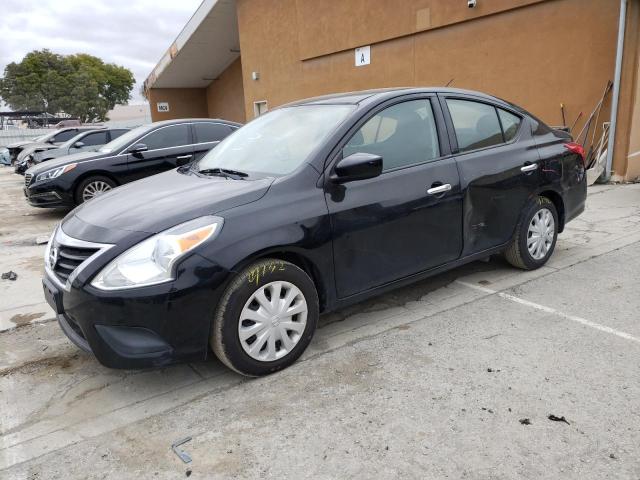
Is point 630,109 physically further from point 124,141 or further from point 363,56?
point 124,141

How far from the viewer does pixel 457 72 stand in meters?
11.1

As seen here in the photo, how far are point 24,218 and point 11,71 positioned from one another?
186ft

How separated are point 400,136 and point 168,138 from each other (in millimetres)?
5886

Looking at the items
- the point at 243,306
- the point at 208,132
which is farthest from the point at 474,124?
the point at 208,132

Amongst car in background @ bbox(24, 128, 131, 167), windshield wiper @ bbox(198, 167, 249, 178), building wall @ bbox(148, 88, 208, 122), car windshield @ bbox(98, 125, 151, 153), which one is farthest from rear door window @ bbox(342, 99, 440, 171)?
building wall @ bbox(148, 88, 208, 122)

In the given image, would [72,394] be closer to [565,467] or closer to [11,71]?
[565,467]

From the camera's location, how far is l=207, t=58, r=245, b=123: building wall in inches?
944

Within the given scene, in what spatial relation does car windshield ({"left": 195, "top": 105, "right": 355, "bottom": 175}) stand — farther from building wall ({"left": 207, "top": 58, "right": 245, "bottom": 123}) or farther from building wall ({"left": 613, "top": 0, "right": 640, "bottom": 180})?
building wall ({"left": 207, "top": 58, "right": 245, "bottom": 123})

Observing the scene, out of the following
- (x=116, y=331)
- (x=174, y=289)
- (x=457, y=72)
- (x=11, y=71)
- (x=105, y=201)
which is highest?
(x=11, y=71)

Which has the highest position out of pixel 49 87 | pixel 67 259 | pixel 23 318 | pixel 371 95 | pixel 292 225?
pixel 49 87

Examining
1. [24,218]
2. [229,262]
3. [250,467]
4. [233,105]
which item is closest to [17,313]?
[229,262]

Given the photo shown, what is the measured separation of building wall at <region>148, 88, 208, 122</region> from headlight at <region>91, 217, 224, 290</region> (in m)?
26.7

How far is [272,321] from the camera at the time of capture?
2990mm

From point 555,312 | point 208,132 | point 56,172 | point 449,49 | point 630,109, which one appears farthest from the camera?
point 449,49
